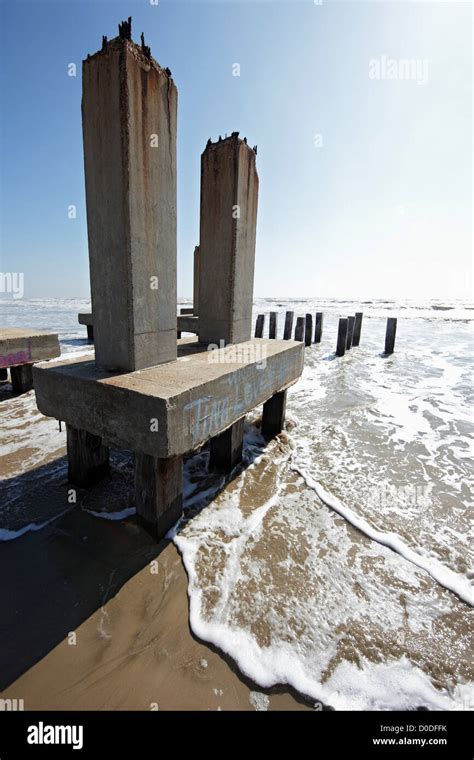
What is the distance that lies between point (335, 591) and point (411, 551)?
1.05 metres

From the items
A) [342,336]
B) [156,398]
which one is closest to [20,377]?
[156,398]

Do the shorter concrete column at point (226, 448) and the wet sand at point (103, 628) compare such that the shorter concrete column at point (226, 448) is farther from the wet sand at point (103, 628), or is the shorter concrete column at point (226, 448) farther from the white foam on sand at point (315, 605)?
the wet sand at point (103, 628)

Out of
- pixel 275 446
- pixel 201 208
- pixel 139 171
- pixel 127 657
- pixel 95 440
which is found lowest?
pixel 127 657

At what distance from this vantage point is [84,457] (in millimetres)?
3857

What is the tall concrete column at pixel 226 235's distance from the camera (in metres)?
4.12

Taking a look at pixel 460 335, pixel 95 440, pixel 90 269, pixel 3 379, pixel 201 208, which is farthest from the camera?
pixel 460 335

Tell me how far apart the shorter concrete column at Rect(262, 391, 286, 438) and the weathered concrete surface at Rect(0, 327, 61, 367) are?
16.6 feet

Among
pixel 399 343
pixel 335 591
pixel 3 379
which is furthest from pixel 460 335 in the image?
pixel 3 379

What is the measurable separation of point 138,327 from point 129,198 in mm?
1095

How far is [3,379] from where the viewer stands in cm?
816

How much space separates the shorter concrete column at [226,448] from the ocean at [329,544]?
183mm

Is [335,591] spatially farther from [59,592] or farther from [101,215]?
[101,215]

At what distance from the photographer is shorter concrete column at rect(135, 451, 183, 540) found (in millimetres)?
2994

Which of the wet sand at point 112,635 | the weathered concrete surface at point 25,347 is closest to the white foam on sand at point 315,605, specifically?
the wet sand at point 112,635
